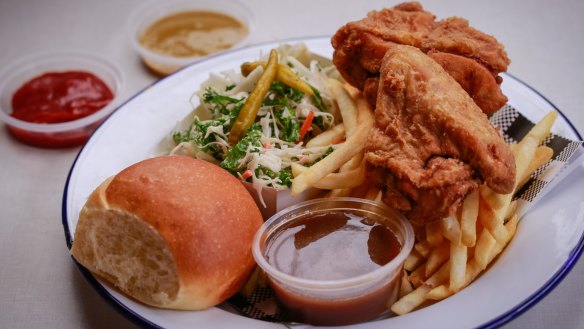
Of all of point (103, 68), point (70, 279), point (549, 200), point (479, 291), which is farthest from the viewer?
point (103, 68)

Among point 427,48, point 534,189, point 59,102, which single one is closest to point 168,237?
point 427,48

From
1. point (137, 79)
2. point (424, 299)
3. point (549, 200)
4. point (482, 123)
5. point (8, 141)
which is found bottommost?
point (8, 141)

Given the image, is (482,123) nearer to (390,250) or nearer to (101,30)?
(390,250)

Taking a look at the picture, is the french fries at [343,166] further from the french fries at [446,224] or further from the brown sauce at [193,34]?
the brown sauce at [193,34]

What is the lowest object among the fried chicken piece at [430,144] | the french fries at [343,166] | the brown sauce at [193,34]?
the brown sauce at [193,34]

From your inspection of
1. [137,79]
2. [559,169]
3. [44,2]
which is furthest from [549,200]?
[44,2]

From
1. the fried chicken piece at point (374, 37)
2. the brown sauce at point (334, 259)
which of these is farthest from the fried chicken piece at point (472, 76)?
the brown sauce at point (334, 259)
